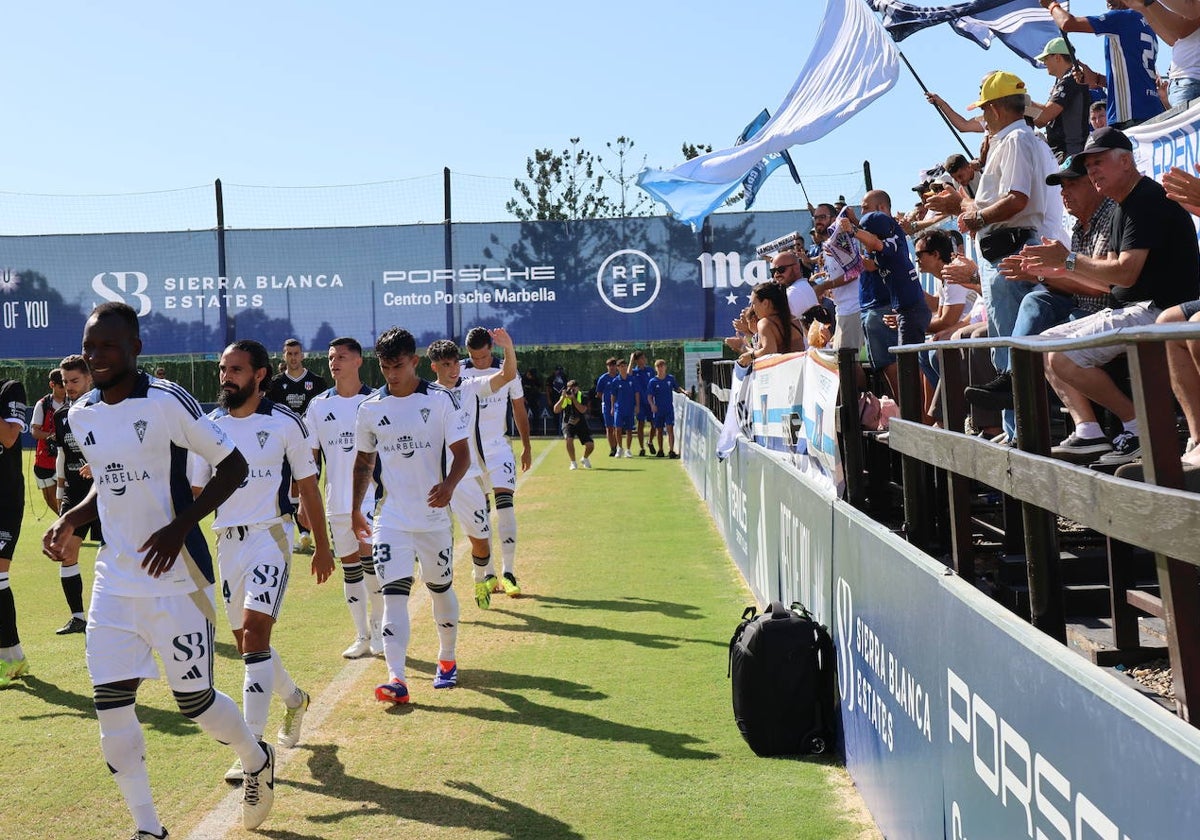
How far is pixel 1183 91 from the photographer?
23.0ft

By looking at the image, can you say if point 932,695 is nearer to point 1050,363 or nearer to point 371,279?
point 1050,363

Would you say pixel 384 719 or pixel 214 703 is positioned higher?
pixel 214 703

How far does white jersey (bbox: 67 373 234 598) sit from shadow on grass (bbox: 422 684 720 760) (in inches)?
97.6

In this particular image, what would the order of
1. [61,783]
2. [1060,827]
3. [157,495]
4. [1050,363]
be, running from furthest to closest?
1. [61,783]
2. [1050,363]
3. [157,495]
4. [1060,827]

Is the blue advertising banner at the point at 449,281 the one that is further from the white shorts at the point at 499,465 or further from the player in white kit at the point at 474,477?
the player in white kit at the point at 474,477

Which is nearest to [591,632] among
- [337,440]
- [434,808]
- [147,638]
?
[337,440]

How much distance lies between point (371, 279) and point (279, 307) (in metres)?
2.85

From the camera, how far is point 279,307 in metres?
36.3

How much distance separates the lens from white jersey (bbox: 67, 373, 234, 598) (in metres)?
4.76

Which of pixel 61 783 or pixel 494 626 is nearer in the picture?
pixel 61 783

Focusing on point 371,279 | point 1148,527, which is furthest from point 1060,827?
point 371,279

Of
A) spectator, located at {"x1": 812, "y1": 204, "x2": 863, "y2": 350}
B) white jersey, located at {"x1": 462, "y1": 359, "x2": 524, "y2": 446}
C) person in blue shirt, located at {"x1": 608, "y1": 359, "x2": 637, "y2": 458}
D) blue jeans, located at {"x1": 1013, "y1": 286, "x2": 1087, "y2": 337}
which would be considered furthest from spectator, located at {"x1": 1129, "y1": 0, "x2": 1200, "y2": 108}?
person in blue shirt, located at {"x1": 608, "y1": 359, "x2": 637, "y2": 458}

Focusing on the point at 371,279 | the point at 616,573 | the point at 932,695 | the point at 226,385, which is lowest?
the point at 616,573

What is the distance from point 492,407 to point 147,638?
6237 millimetres
